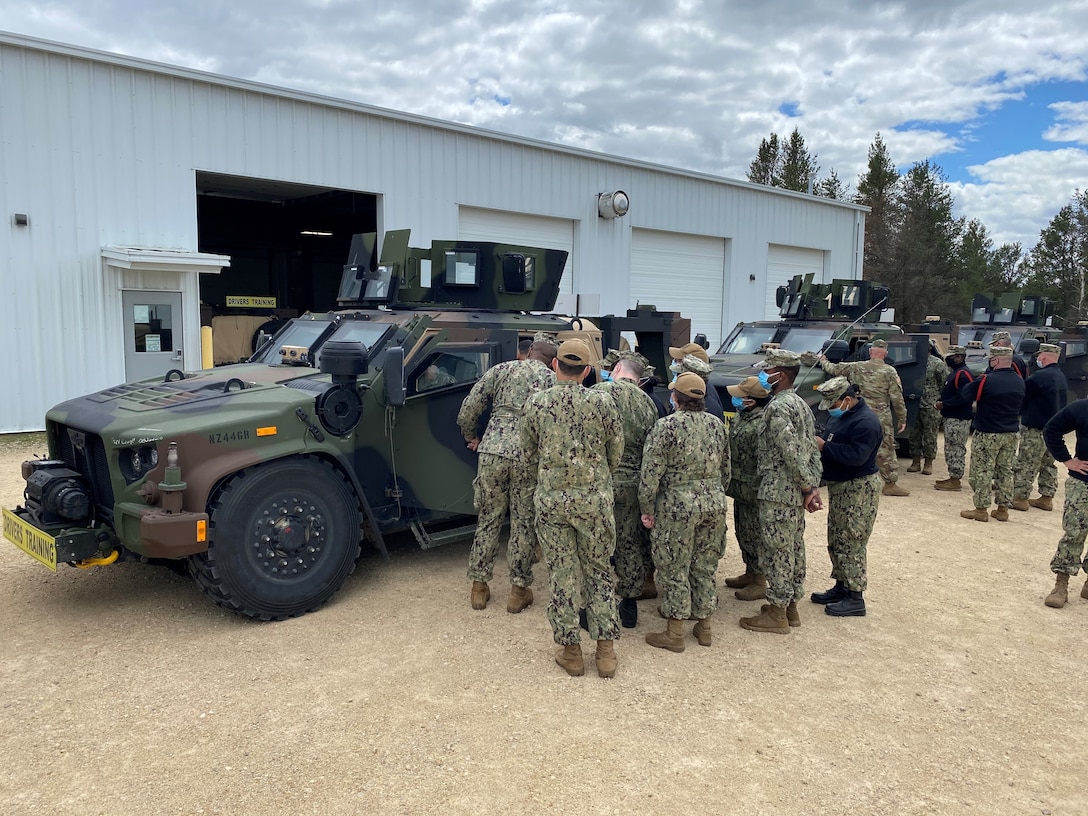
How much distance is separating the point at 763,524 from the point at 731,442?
2.15ft

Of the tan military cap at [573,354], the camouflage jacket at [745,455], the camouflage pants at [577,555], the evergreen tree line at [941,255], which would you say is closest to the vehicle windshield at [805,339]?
the camouflage jacket at [745,455]

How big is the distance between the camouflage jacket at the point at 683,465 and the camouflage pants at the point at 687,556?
0.07 m

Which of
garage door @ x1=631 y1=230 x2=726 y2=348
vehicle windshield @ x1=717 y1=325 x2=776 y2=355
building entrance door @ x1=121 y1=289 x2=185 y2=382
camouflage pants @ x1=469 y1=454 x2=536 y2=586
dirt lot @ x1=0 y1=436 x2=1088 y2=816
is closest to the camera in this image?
dirt lot @ x1=0 y1=436 x2=1088 y2=816

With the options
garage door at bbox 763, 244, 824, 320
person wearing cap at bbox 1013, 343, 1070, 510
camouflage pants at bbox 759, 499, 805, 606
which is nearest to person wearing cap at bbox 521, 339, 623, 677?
camouflage pants at bbox 759, 499, 805, 606

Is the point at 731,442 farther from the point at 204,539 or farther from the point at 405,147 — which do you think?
the point at 405,147

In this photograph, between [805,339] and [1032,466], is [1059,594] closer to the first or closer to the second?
[1032,466]

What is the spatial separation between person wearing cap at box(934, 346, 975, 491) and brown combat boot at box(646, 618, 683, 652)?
5.86m

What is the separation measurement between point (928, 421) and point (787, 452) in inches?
266

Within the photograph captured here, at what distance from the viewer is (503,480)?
206 inches

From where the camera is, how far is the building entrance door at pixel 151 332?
1200 centimetres

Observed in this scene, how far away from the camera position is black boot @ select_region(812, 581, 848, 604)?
546 cm

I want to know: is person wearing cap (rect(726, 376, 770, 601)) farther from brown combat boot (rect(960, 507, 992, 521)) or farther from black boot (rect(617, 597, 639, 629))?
brown combat boot (rect(960, 507, 992, 521))

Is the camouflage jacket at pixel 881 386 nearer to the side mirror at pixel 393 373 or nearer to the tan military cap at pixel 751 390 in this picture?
the tan military cap at pixel 751 390

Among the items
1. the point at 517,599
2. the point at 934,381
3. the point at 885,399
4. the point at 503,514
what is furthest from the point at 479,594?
the point at 934,381
